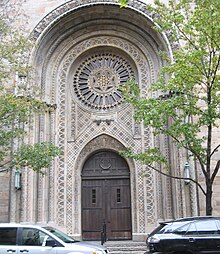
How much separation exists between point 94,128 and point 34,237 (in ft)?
27.1

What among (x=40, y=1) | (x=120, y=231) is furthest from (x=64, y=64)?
(x=120, y=231)

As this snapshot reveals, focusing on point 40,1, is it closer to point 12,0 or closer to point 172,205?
point 12,0

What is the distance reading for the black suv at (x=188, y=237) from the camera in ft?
27.3

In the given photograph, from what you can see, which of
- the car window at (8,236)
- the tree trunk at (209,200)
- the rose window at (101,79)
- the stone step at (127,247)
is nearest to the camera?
the car window at (8,236)

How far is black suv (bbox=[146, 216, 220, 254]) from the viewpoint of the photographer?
833cm

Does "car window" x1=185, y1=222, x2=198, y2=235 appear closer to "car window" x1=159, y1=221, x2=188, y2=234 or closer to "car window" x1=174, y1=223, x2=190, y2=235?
"car window" x1=174, y1=223, x2=190, y2=235

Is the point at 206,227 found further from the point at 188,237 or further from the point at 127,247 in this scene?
the point at 127,247

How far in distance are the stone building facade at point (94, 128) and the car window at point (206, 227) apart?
5.12 metres

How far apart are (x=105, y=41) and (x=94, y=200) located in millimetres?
7345

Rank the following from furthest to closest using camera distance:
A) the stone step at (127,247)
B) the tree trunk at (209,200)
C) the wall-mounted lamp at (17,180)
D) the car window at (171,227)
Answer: the wall-mounted lamp at (17,180), the stone step at (127,247), the tree trunk at (209,200), the car window at (171,227)

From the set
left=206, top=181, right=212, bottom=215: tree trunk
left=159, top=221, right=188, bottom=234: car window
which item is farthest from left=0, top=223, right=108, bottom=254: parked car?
left=206, top=181, right=212, bottom=215: tree trunk

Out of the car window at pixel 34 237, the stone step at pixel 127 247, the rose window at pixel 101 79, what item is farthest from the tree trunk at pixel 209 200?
the rose window at pixel 101 79

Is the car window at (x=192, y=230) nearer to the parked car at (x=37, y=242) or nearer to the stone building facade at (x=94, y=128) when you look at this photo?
the parked car at (x=37, y=242)

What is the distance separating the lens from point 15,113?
11.9 m
